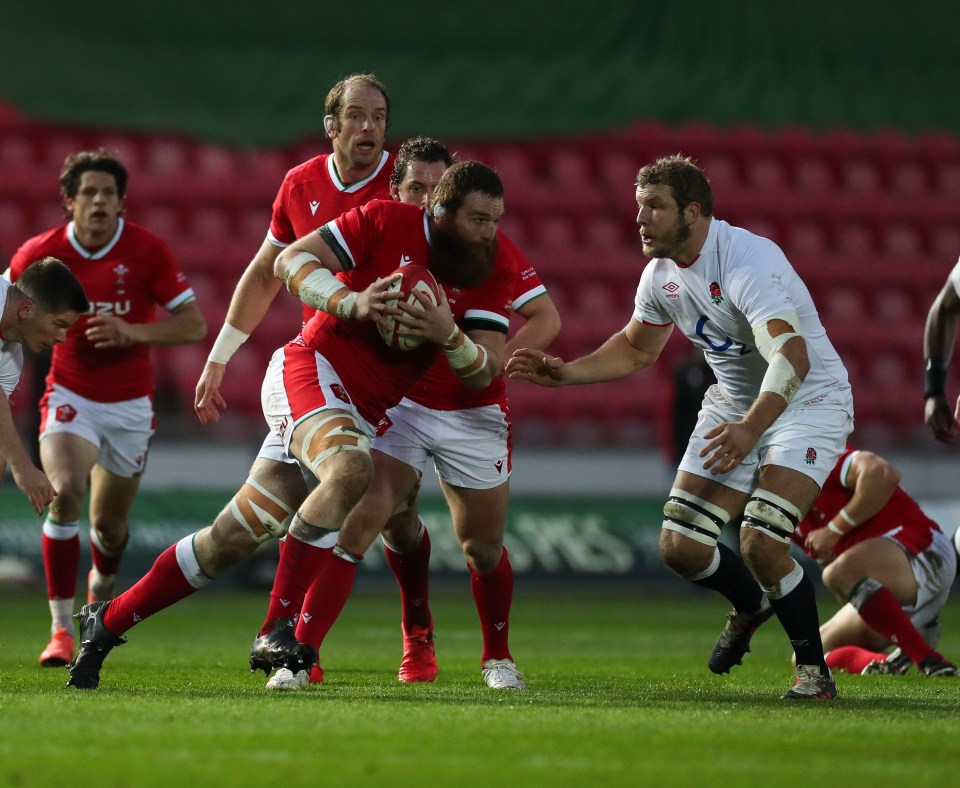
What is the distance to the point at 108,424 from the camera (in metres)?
7.88

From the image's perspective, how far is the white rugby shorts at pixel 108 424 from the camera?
7785mm

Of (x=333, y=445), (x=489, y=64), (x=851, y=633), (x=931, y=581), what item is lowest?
(x=851, y=633)

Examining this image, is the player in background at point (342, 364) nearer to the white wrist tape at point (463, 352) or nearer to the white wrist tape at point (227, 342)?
the white wrist tape at point (463, 352)

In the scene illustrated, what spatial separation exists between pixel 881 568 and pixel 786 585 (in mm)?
1966

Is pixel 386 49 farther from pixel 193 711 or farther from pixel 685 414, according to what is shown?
pixel 193 711

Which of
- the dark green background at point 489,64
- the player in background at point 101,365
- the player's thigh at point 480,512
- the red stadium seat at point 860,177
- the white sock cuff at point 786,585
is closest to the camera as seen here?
the white sock cuff at point 786,585

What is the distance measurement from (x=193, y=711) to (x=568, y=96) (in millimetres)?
14154

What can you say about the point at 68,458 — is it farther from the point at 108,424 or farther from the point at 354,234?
the point at 354,234

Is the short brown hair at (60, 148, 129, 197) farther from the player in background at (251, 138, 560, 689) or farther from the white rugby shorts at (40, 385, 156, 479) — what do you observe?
the player in background at (251, 138, 560, 689)

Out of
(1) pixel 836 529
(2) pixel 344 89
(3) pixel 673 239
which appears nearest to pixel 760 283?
(3) pixel 673 239

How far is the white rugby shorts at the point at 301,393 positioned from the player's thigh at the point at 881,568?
9.52 feet

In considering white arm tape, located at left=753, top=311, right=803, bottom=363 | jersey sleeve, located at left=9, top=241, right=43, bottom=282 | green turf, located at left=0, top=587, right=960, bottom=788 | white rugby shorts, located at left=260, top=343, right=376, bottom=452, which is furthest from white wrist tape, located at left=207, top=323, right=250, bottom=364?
white arm tape, located at left=753, top=311, right=803, bottom=363

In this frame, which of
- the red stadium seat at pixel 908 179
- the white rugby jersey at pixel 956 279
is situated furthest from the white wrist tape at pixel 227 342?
the red stadium seat at pixel 908 179

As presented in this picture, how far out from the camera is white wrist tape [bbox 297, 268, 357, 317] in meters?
5.38
